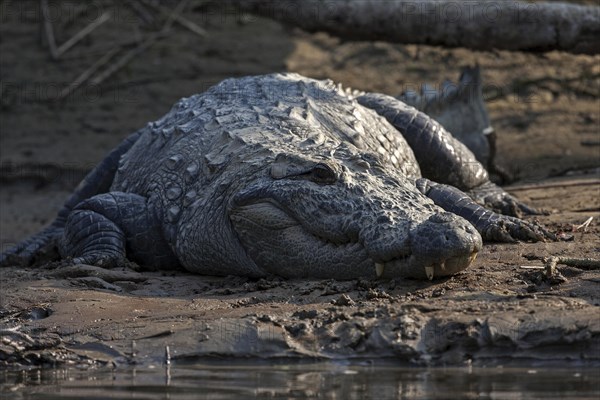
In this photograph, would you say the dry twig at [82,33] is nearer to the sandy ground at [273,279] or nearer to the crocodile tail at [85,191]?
the sandy ground at [273,279]

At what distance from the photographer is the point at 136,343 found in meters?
5.43

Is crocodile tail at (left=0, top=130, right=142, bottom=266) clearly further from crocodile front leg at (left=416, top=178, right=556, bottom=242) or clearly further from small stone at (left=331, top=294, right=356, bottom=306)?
small stone at (left=331, top=294, right=356, bottom=306)

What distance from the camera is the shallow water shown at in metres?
4.45

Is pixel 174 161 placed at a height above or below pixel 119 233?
above

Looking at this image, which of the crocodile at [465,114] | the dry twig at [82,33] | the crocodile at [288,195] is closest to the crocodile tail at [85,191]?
the crocodile at [288,195]

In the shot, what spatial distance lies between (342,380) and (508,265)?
202 cm

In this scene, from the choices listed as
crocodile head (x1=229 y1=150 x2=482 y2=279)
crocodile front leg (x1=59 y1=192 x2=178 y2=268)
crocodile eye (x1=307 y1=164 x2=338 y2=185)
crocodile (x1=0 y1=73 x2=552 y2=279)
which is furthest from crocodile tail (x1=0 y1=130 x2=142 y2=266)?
crocodile eye (x1=307 y1=164 x2=338 y2=185)

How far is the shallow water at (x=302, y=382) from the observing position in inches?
175

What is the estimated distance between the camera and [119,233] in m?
7.47

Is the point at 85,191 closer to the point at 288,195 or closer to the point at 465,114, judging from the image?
the point at 288,195

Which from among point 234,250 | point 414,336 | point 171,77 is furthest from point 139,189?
point 171,77

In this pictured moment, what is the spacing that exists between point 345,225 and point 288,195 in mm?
394

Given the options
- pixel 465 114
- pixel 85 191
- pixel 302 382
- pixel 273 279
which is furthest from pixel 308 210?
pixel 465 114

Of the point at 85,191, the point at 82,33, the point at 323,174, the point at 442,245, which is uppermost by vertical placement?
the point at 82,33
